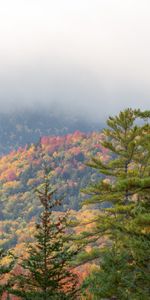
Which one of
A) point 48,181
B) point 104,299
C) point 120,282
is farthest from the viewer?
point 104,299

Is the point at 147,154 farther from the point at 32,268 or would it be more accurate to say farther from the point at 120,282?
the point at 32,268

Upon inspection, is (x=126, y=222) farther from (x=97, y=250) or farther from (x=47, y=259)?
(x=47, y=259)

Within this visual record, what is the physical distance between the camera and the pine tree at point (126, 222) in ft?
52.7

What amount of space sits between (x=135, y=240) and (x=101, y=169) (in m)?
9.43

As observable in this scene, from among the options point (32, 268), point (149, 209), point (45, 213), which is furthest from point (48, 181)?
point (149, 209)

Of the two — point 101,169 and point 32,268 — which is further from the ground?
point 101,169

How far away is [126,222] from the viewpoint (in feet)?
70.3

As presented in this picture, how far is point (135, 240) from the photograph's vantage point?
1573cm

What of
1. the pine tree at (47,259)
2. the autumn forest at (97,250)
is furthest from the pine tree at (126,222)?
the pine tree at (47,259)

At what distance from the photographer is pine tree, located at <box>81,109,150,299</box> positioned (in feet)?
52.7

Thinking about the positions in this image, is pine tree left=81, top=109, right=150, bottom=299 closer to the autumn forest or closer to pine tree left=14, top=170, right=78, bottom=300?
the autumn forest

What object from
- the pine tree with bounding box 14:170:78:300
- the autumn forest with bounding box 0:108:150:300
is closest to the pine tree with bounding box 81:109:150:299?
the autumn forest with bounding box 0:108:150:300

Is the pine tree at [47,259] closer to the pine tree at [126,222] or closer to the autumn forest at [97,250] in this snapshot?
the autumn forest at [97,250]

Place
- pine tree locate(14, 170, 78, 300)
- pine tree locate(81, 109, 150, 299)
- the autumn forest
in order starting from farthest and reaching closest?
1. pine tree locate(81, 109, 150, 299)
2. the autumn forest
3. pine tree locate(14, 170, 78, 300)
